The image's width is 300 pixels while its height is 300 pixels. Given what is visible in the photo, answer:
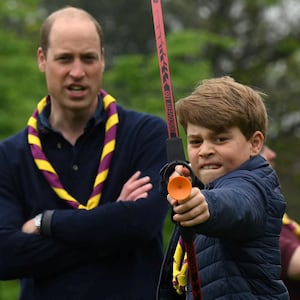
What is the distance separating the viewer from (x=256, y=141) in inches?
159

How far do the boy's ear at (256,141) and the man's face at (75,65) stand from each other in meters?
1.61

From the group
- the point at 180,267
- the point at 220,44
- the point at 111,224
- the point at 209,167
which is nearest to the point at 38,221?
the point at 111,224

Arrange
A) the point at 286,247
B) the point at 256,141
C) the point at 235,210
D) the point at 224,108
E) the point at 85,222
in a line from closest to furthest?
1. the point at 235,210
2. the point at 224,108
3. the point at 256,141
4. the point at 85,222
5. the point at 286,247

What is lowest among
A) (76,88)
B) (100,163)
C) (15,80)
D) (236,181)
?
(236,181)

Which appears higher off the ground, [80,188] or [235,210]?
[80,188]

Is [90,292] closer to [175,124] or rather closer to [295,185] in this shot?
[175,124]

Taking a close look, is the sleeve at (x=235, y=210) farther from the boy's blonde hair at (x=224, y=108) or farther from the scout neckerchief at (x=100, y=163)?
the scout neckerchief at (x=100, y=163)

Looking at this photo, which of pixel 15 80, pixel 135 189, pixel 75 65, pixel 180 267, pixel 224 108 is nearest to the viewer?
pixel 224 108

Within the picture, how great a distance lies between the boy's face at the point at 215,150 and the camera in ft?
12.8

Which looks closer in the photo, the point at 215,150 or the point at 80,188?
the point at 215,150

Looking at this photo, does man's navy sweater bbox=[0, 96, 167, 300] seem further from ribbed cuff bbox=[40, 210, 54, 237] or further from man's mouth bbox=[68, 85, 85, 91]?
man's mouth bbox=[68, 85, 85, 91]

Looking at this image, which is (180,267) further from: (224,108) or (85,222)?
(85,222)

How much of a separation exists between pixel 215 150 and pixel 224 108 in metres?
0.17

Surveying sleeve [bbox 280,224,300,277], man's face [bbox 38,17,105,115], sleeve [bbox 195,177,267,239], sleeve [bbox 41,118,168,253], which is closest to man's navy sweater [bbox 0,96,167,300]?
sleeve [bbox 41,118,168,253]
